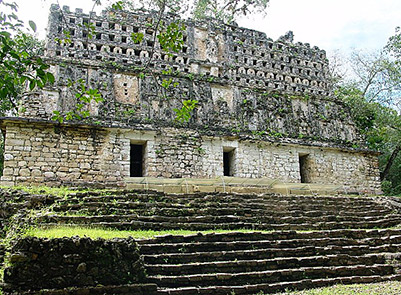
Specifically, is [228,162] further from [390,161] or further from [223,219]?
[390,161]

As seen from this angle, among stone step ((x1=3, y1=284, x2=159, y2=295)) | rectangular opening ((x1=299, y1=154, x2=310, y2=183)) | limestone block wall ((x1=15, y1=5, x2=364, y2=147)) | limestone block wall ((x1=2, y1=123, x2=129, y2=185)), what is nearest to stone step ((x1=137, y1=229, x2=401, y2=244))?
stone step ((x1=3, y1=284, x2=159, y2=295))

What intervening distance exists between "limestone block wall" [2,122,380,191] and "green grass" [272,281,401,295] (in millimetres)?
7886

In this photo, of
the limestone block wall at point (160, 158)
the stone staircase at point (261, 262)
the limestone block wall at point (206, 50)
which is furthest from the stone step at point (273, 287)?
the limestone block wall at point (206, 50)

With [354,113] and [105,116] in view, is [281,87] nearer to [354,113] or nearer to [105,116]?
[354,113]

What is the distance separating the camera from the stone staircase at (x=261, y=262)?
7148mm

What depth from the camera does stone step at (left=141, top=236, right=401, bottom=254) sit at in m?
7.71

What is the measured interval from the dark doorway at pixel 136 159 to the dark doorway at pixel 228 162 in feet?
12.0

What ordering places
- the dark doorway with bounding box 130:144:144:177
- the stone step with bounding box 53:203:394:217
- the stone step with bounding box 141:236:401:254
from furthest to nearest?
the dark doorway with bounding box 130:144:144:177 → the stone step with bounding box 53:203:394:217 → the stone step with bounding box 141:236:401:254

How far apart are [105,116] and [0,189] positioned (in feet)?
16.6

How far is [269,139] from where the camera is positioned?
1658cm

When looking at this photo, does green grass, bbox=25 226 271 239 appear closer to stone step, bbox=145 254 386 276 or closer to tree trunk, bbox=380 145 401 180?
stone step, bbox=145 254 386 276

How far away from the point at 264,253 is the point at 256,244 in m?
0.33

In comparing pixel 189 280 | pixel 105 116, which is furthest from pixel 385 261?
pixel 105 116

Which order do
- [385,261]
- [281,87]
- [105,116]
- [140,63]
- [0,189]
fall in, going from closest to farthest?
[385,261], [0,189], [105,116], [140,63], [281,87]
